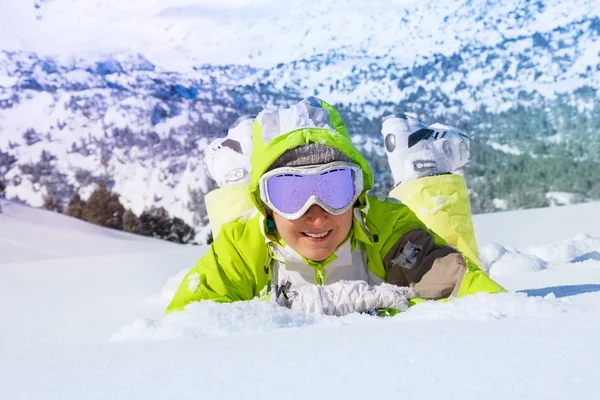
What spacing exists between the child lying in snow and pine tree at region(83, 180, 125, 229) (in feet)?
37.7

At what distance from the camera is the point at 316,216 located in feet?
6.70

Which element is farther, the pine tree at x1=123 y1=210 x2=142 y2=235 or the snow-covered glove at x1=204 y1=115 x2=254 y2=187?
the pine tree at x1=123 y1=210 x2=142 y2=235

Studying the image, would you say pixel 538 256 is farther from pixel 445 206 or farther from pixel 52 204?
pixel 52 204

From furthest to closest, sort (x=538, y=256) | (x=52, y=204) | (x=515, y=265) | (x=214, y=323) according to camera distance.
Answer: (x=52, y=204)
(x=538, y=256)
(x=515, y=265)
(x=214, y=323)

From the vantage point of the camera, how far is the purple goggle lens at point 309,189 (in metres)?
2.01

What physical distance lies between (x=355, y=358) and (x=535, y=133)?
1997cm

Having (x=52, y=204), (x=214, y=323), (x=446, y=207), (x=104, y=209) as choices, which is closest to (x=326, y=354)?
(x=214, y=323)

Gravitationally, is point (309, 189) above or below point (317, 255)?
above

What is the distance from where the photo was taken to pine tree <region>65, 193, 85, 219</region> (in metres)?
13.4

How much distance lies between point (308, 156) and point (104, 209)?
41.6 ft

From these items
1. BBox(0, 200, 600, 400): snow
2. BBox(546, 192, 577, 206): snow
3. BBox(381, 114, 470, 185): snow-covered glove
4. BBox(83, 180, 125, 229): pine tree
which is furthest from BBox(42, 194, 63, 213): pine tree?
BBox(0, 200, 600, 400): snow

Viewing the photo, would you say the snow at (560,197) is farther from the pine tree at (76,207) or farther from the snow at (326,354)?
the snow at (326,354)

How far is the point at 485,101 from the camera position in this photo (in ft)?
66.9

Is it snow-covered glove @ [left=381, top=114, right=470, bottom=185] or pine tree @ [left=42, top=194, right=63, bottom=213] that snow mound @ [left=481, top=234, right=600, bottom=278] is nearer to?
snow-covered glove @ [left=381, top=114, right=470, bottom=185]
